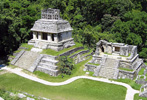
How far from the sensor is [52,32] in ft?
85.0

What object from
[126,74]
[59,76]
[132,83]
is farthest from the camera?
[59,76]

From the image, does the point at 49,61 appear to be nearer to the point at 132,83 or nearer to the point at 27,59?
the point at 27,59

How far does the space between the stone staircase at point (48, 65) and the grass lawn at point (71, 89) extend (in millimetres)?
2651

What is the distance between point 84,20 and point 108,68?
25.4 m

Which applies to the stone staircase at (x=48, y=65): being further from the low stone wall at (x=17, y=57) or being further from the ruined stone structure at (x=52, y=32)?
the low stone wall at (x=17, y=57)

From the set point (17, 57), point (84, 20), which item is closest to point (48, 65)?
point (17, 57)

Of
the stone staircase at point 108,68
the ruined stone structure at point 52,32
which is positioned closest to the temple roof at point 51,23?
the ruined stone structure at point 52,32

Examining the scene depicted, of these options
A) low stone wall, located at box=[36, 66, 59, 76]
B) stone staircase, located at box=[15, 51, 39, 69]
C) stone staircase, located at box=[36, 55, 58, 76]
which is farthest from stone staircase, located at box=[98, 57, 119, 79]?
stone staircase, located at box=[15, 51, 39, 69]

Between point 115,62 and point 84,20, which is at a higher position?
point 84,20

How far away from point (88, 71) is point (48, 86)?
641 cm

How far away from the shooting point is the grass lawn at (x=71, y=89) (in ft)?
56.5

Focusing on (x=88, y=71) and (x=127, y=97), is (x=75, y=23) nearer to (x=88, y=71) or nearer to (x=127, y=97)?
(x=88, y=71)

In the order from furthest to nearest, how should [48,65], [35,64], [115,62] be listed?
[35,64]
[115,62]
[48,65]

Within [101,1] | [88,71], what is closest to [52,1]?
[101,1]
